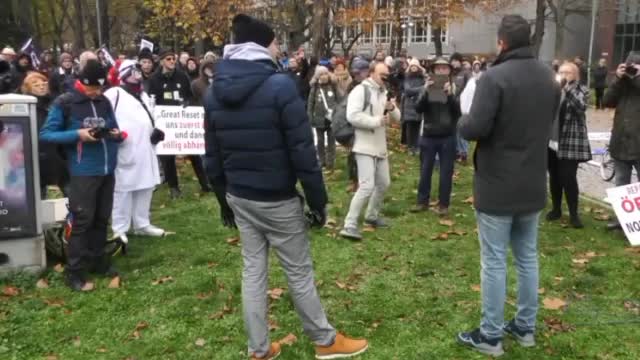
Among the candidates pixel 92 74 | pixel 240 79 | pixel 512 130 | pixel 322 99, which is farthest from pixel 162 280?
pixel 322 99

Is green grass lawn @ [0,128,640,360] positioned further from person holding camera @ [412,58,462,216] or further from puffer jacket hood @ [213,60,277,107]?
puffer jacket hood @ [213,60,277,107]

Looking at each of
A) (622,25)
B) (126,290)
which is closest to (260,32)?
(126,290)

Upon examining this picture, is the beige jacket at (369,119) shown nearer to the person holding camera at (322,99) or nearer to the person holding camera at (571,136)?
the person holding camera at (571,136)

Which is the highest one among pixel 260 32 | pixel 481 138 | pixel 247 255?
pixel 260 32

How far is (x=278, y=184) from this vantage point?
3.96 metres

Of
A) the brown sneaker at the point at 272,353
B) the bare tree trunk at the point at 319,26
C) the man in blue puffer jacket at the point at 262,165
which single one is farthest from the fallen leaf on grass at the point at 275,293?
the bare tree trunk at the point at 319,26

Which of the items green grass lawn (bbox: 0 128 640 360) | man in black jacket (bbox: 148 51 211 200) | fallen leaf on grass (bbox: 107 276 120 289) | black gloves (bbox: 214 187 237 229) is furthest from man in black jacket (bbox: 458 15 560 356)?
man in black jacket (bbox: 148 51 211 200)

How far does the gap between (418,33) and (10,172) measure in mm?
61350

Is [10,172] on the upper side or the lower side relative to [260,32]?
lower

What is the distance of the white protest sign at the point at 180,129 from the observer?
9.70 m

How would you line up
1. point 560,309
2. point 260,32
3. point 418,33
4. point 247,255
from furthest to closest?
point 418,33
point 560,309
point 247,255
point 260,32

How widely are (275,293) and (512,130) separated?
2.53m

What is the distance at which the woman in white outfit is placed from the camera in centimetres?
697

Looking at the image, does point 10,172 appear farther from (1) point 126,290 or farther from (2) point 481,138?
(2) point 481,138
